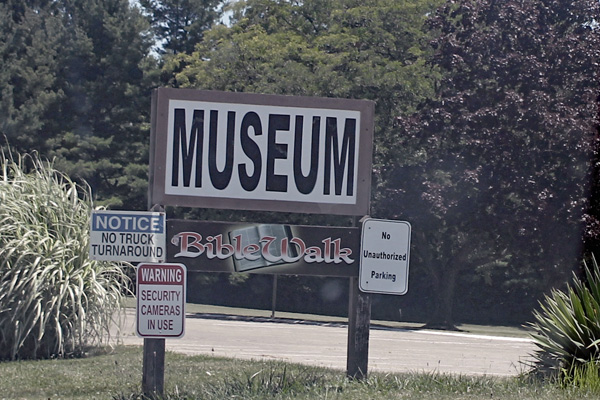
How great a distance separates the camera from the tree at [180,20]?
47.1 m

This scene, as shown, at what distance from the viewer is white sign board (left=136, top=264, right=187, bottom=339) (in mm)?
6941

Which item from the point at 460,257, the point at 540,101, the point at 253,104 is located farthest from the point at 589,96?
the point at 253,104

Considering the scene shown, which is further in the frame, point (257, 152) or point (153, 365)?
Answer: point (257, 152)

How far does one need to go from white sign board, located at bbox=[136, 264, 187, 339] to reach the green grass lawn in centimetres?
57

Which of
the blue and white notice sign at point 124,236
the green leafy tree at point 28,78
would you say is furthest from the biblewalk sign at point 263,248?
the green leafy tree at point 28,78

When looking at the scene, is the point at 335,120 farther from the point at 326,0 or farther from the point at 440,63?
the point at 326,0

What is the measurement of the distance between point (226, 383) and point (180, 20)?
146 feet

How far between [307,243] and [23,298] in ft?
18.4

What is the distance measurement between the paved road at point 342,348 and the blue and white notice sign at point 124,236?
5000 mm

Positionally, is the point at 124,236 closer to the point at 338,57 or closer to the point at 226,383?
the point at 226,383

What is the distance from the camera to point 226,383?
7199mm

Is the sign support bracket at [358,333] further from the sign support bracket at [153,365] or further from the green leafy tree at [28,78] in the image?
the green leafy tree at [28,78]

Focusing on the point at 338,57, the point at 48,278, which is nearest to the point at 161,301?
the point at 48,278

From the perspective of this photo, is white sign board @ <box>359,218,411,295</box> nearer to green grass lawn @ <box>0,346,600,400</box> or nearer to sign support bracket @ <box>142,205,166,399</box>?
green grass lawn @ <box>0,346,600,400</box>
